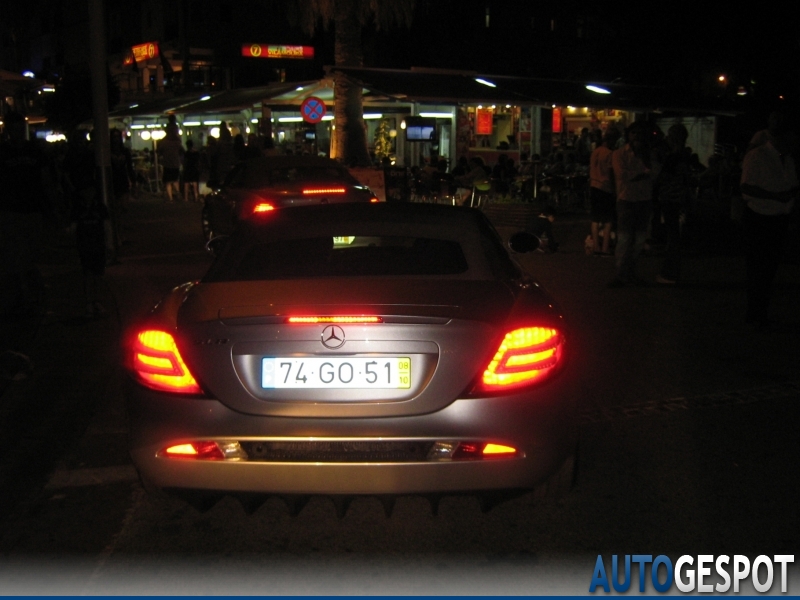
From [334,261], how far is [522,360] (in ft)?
4.77

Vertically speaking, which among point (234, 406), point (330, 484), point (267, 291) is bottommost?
point (330, 484)

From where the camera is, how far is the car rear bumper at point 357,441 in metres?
3.90

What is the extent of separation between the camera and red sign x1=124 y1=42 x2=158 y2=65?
5875 centimetres

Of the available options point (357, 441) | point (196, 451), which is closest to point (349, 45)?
point (196, 451)

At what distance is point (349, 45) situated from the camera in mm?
25734

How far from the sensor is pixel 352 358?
392 centimetres

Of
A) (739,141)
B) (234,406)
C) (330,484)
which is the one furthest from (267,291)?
(739,141)

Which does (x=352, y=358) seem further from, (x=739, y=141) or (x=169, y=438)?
(x=739, y=141)

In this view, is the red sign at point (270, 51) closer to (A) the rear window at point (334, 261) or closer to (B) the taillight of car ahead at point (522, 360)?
(A) the rear window at point (334, 261)

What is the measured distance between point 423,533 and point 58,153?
25729 mm

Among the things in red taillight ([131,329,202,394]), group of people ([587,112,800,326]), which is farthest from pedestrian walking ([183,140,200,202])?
red taillight ([131,329,202,394])

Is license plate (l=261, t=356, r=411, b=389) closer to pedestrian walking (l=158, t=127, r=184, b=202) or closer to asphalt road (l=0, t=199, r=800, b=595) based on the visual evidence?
asphalt road (l=0, t=199, r=800, b=595)

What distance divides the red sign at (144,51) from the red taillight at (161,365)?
188ft

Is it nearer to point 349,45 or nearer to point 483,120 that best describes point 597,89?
point 483,120
